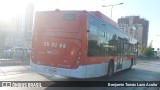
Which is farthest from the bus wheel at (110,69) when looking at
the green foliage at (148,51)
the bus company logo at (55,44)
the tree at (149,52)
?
the tree at (149,52)

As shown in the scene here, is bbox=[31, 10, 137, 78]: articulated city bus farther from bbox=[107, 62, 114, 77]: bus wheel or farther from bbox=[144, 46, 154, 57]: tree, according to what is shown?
bbox=[144, 46, 154, 57]: tree

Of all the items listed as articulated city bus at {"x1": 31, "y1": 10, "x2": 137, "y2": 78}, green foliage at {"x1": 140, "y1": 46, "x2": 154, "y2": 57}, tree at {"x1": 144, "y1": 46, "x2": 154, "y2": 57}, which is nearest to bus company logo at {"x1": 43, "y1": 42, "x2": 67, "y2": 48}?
articulated city bus at {"x1": 31, "y1": 10, "x2": 137, "y2": 78}

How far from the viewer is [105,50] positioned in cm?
1487

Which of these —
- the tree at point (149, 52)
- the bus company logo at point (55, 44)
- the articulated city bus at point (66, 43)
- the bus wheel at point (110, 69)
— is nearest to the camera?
the articulated city bus at point (66, 43)

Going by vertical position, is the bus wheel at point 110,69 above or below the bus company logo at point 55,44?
below

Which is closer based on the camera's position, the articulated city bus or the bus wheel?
the articulated city bus

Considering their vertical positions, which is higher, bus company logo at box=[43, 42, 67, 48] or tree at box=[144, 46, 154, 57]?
bus company logo at box=[43, 42, 67, 48]

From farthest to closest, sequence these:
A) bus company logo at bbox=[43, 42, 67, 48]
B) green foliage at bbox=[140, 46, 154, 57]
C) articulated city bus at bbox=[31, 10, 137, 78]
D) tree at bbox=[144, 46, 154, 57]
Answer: green foliage at bbox=[140, 46, 154, 57] → tree at bbox=[144, 46, 154, 57] → bus company logo at bbox=[43, 42, 67, 48] → articulated city bus at bbox=[31, 10, 137, 78]

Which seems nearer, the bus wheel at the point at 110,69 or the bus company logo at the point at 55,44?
the bus company logo at the point at 55,44

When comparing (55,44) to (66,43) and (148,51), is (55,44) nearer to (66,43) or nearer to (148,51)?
(66,43)

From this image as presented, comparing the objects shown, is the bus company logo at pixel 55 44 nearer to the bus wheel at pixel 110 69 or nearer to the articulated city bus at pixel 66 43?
the articulated city bus at pixel 66 43

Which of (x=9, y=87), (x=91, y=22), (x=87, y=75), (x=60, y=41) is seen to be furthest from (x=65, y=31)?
(x=9, y=87)

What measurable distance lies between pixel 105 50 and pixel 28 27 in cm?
6293

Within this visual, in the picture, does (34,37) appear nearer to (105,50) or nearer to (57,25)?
(57,25)
